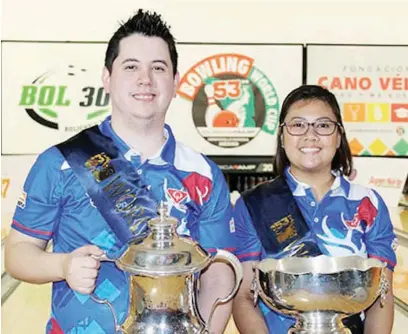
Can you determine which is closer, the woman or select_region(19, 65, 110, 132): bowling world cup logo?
the woman

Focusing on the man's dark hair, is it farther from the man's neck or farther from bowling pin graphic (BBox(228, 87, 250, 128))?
bowling pin graphic (BBox(228, 87, 250, 128))

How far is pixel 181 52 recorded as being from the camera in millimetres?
4129

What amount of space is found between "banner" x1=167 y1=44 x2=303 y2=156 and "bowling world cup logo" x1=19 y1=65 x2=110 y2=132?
0.46 metres

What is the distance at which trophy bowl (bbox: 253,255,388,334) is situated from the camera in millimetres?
1062

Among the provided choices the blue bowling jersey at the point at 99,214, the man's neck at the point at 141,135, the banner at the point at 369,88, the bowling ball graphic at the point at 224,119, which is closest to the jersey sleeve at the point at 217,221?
the blue bowling jersey at the point at 99,214

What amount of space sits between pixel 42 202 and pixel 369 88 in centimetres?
315

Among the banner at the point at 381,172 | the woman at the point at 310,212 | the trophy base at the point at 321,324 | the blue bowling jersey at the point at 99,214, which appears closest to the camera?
the trophy base at the point at 321,324

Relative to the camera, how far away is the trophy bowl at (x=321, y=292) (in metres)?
1.06

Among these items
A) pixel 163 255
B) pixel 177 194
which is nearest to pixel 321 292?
pixel 163 255

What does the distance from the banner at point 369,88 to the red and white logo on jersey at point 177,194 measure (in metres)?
2.91

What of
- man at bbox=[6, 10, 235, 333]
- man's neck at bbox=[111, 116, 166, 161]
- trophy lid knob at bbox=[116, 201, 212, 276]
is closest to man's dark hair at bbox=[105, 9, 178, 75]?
man at bbox=[6, 10, 235, 333]

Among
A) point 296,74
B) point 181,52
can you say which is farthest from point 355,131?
point 181,52

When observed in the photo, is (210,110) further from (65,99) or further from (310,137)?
(310,137)

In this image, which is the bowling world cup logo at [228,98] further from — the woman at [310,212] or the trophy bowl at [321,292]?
the trophy bowl at [321,292]
